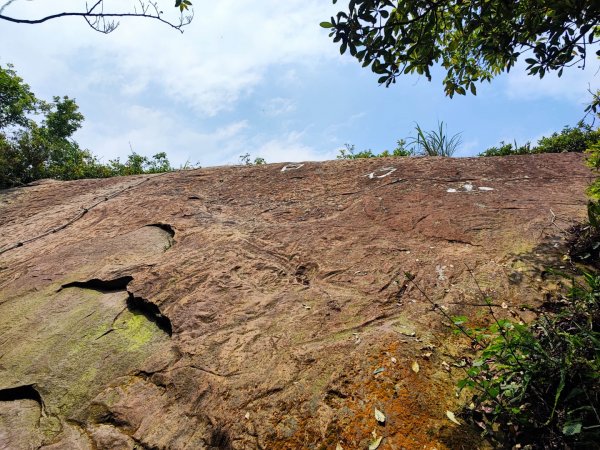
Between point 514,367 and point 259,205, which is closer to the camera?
point 514,367

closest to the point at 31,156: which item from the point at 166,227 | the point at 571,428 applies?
the point at 166,227

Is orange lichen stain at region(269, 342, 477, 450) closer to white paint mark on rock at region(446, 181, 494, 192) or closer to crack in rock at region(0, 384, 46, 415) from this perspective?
crack in rock at region(0, 384, 46, 415)

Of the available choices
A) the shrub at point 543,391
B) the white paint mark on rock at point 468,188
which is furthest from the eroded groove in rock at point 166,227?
the shrub at point 543,391

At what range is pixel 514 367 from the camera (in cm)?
190

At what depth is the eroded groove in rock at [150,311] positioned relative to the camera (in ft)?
10.3

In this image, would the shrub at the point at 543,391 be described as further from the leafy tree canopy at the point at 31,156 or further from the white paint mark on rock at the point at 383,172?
the leafy tree canopy at the point at 31,156

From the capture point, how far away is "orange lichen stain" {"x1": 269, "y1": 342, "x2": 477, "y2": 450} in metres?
1.99

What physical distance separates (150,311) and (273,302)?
3.61 ft

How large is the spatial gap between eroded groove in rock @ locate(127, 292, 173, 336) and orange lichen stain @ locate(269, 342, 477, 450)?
1439 millimetres

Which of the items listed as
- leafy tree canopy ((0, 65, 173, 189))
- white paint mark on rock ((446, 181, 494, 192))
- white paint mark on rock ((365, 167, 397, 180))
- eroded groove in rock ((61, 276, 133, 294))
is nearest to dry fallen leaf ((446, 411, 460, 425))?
eroded groove in rock ((61, 276, 133, 294))

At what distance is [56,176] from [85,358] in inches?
303

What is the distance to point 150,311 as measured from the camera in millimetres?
3354

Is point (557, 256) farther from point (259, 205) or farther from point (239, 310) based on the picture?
point (259, 205)

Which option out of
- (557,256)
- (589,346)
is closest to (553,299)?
(557,256)
